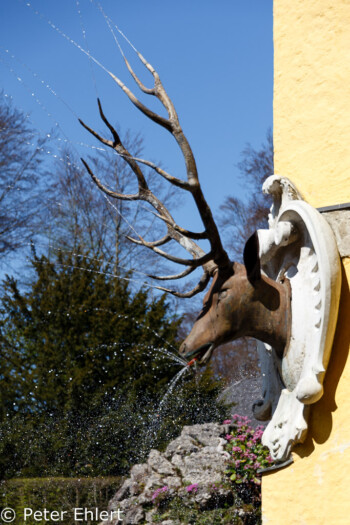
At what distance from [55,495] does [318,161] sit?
26.5 feet


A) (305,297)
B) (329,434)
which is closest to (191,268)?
(305,297)

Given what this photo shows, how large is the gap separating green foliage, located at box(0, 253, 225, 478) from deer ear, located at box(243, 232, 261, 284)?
8304 millimetres

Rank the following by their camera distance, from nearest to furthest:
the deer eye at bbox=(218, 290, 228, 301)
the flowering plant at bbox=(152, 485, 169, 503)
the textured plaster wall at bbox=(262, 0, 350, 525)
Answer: the textured plaster wall at bbox=(262, 0, 350, 525), the deer eye at bbox=(218, 290, 228, 301), the flowering plant at bbox=(152, 485, 169, 503)

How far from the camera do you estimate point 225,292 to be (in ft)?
8.62

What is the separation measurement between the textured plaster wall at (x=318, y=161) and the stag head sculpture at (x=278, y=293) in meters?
0.06

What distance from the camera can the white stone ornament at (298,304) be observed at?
8.13 feet

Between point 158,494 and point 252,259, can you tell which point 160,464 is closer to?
point 158,494

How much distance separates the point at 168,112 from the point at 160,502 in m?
6.78

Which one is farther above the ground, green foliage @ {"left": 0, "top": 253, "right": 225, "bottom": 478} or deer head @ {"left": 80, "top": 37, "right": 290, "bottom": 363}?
green foliage @ {"left": 0, "top": 253, "right": 225, "bottom": 478}

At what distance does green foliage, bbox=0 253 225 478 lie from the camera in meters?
10.7

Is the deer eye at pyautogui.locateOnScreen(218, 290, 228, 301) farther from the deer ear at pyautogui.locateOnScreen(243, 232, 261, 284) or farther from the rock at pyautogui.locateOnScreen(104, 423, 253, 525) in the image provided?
the rock at pyautogui.locateOnScreen(104, 423, 253, 525)

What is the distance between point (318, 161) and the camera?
2764mm

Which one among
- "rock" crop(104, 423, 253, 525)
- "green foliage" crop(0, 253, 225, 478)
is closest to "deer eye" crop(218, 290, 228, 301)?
"rock" crop(104, 423, 253, 525)

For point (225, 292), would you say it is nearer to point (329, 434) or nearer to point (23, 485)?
point (329, 434)
